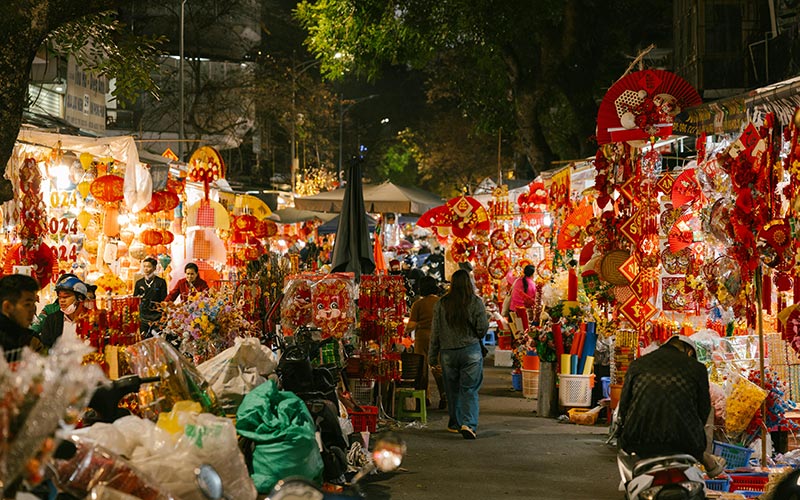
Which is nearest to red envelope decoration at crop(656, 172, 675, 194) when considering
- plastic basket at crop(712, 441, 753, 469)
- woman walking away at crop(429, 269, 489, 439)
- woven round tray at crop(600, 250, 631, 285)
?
woven round tray at crop(600, 250, 631, 285)

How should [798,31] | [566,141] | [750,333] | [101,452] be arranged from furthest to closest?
[566,141], [798,31], [750,333], [101,452]

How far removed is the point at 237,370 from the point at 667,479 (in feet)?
11.3

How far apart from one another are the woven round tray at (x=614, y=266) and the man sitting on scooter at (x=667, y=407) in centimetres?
399

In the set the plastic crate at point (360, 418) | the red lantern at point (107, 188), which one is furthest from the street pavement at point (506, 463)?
the red lantern at point (107, 188)

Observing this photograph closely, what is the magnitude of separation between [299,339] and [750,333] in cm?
501

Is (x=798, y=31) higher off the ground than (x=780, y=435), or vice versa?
(x=798, y=31)

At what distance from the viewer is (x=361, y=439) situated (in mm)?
9633

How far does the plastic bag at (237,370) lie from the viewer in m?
7.45

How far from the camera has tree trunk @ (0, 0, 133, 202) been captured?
736cm

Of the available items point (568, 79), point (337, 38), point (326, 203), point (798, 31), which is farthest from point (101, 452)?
point (337, 38)

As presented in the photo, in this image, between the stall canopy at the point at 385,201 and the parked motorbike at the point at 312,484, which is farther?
the stall canopy at the point at 385,201

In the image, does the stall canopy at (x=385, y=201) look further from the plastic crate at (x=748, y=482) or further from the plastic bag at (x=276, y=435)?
the plastic bag at (x=276, y=435)

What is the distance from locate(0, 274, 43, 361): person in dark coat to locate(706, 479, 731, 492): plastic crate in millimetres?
5552

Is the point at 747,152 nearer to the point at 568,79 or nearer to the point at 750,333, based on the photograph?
the point at 750,333
